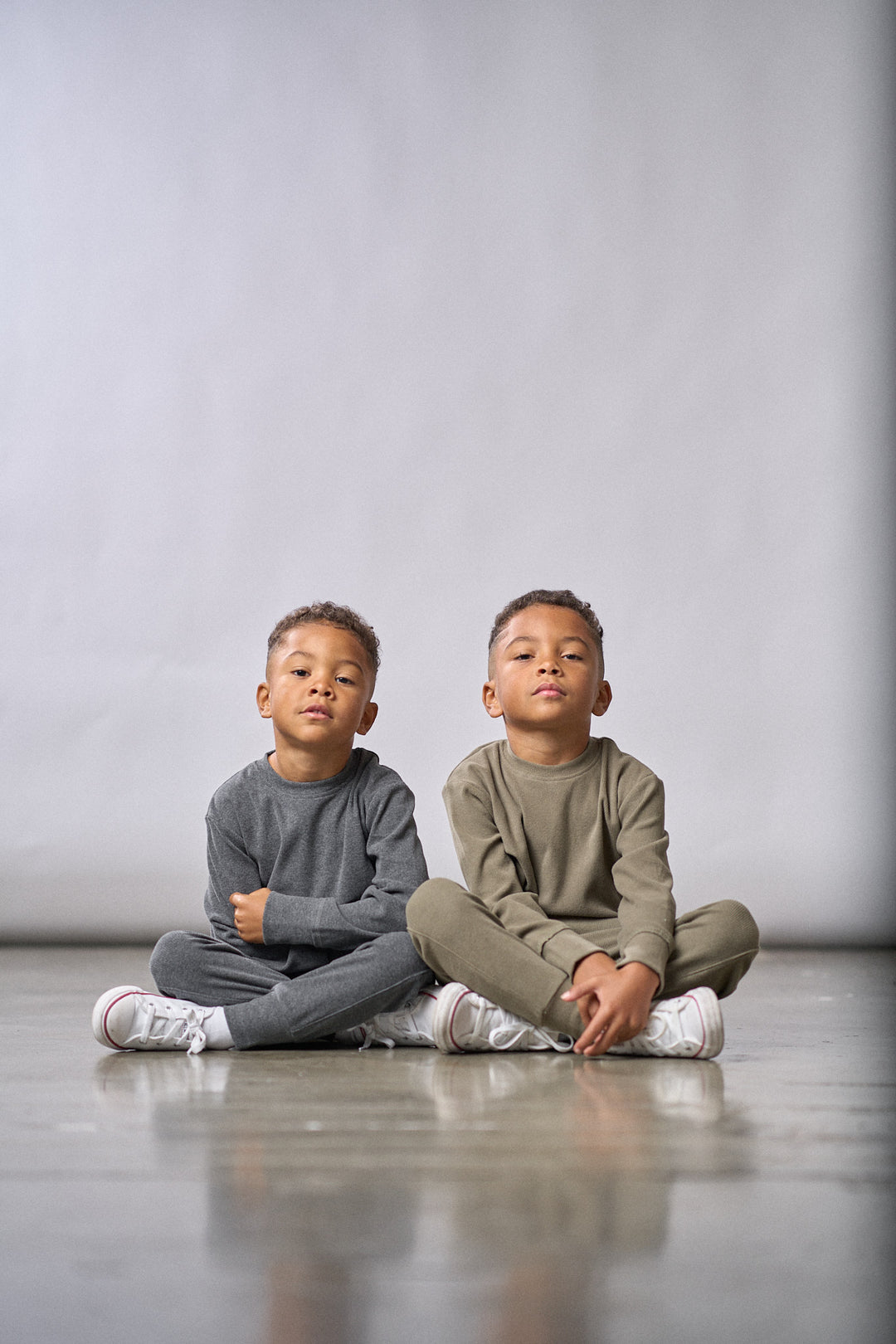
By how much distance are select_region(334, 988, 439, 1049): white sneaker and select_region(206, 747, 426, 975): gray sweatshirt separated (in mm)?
86

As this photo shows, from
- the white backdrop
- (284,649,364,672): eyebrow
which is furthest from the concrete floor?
the white backdrop

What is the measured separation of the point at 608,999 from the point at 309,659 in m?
0.54

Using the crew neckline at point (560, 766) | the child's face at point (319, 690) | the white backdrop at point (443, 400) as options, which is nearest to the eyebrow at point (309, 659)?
the child's face at point (319, 690)

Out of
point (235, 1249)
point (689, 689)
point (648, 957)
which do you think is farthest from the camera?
point (689, 689)

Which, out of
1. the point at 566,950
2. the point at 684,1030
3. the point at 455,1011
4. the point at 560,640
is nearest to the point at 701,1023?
the point at 684,1030

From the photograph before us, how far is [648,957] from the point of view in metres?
1.31

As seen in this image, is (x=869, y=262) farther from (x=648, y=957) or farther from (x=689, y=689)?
(x=648, y=957)

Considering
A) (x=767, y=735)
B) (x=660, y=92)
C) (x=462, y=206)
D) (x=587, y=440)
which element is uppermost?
(x=660, y=92)

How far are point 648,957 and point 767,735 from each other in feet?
4.97

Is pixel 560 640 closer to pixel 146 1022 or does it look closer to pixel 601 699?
pixel 601 699

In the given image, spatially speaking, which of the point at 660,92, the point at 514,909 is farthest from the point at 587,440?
the point at 514,909

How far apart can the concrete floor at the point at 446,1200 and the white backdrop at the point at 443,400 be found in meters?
1.48

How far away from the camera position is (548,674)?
151 cm

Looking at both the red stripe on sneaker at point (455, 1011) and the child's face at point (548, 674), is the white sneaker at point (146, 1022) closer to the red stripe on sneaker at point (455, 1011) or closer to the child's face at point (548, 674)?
the red stripe on sneaker at point (455, 1011)
